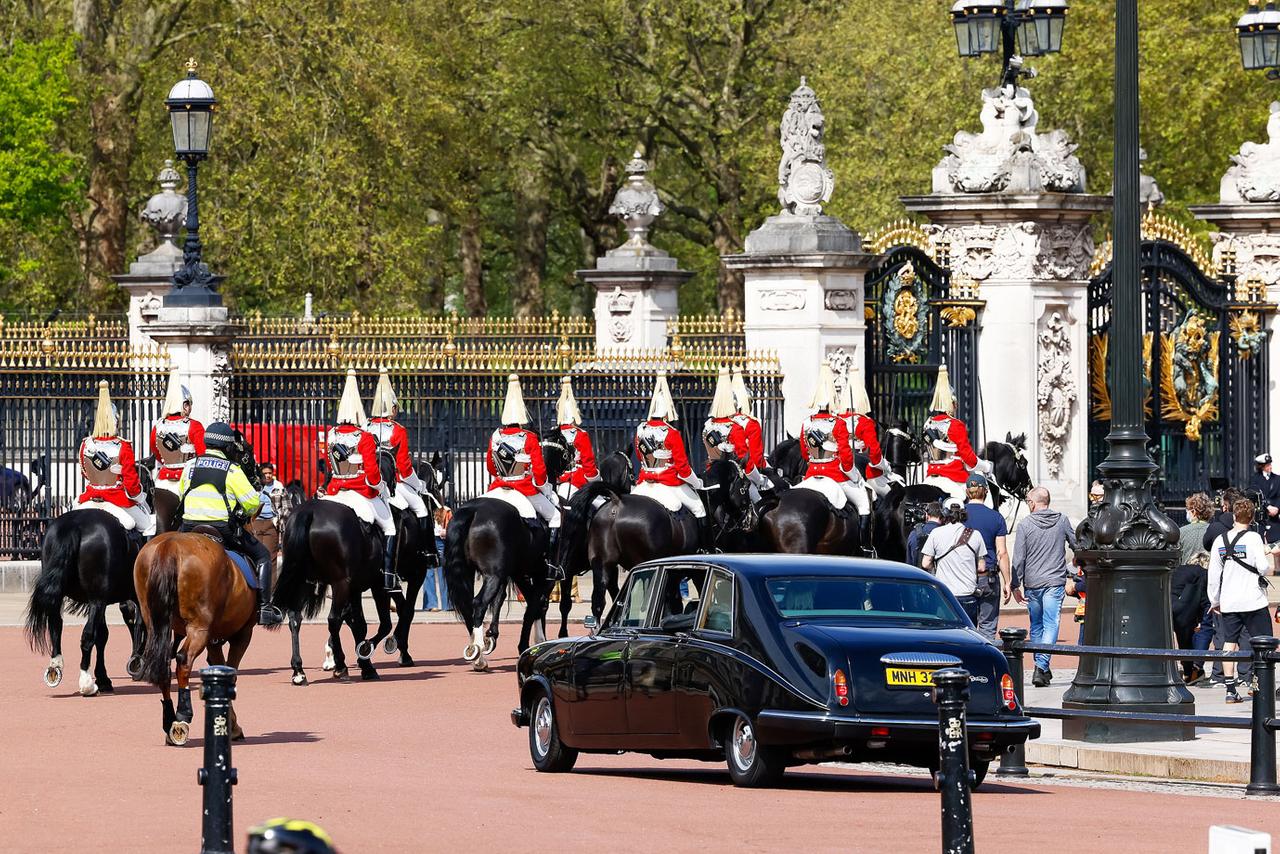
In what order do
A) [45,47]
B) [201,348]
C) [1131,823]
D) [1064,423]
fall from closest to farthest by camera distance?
[1131,823] < [201,348] < [1064,423] < [45,47]

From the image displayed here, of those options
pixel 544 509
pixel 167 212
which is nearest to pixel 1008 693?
pixel 544 509

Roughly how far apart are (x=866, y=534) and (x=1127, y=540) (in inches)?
290

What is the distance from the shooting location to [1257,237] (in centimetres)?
3123

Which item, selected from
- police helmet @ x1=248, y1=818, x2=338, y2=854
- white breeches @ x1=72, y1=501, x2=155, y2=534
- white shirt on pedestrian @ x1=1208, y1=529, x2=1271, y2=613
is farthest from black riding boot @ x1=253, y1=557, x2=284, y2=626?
police helmet @ x1=248, y1=818, x2=338, y2=854

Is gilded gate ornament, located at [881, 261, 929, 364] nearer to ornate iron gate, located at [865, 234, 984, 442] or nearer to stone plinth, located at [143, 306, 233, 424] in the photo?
ornate iron gate, located at [865, 234, 984, 442]

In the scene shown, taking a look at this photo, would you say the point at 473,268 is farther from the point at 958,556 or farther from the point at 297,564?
the point at 958,556

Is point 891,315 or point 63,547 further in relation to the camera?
point 891,315

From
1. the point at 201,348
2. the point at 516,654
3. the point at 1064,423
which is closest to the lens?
the point at 516,654

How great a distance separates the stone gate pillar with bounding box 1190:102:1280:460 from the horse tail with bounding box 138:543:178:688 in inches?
712

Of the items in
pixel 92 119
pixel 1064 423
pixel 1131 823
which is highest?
pixel 92 119

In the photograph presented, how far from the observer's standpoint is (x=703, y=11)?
5059 centimetres

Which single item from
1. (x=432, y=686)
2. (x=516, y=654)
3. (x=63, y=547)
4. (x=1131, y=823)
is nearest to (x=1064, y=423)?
(x=516, y=654)

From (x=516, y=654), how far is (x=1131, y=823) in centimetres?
1057

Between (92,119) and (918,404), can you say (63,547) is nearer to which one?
(918,404)
